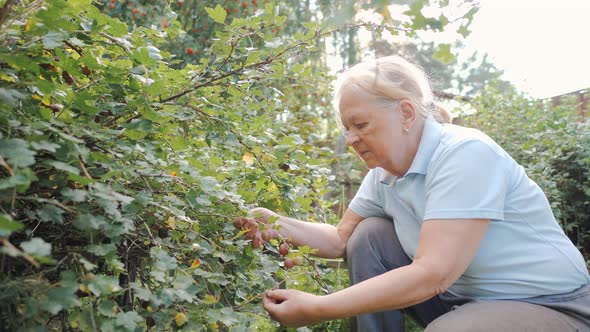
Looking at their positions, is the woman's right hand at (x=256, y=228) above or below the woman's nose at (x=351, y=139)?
below

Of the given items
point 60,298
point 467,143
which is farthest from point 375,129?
point 60,298

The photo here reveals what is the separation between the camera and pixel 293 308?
5.30ft

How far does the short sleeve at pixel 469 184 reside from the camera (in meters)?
1.72

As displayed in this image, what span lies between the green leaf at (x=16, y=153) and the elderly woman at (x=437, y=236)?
761 millimetres

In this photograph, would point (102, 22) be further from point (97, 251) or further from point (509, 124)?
point (509, 124)

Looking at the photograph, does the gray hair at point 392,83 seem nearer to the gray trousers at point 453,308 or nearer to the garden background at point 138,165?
the garden background at point 138,165

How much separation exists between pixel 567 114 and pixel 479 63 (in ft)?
72.3

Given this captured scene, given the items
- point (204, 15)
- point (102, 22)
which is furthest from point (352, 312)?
point (204, 15)

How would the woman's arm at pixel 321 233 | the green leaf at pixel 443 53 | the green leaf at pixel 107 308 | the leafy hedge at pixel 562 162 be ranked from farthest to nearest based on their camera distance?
the leafy hedge at pixel 562 162 < the woman's arm at pixel 321 233 < the green leaf at pixel 107 308 < the green leaf at pixel 443 53

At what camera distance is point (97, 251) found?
1.15 meters

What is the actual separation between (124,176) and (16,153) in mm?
364

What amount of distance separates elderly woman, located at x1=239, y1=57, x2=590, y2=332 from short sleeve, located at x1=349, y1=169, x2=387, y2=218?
6 centimetres

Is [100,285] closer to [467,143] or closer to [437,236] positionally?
[437,236]

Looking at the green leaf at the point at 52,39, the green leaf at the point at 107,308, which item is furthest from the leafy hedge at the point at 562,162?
the green leaf at the point at 52,39
